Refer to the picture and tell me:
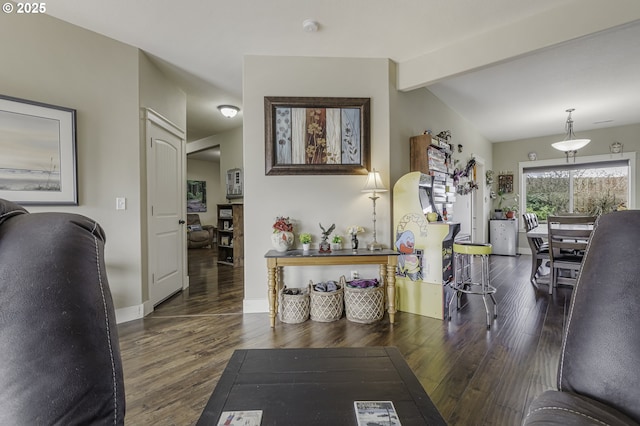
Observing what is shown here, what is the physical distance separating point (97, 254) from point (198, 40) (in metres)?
2.75

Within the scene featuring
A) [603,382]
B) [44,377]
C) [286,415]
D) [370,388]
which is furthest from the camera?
[370,388]

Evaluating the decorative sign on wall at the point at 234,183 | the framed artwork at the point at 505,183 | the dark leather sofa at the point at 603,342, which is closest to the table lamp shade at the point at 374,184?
the dark leather sofa at the point at 603,342

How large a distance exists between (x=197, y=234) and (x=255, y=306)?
560 centimetres

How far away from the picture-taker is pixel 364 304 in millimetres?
2715

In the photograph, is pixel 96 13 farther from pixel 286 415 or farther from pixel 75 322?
pixel 286 415

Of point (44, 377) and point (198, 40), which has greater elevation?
point (198, 40)

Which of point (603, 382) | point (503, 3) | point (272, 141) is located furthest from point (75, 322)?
point (503, 3)

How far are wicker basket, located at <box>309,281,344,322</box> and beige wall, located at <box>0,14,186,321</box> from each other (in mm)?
1830

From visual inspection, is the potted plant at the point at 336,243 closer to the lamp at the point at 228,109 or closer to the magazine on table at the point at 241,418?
the magazine on table at the point at 241,418

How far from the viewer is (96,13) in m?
2.40

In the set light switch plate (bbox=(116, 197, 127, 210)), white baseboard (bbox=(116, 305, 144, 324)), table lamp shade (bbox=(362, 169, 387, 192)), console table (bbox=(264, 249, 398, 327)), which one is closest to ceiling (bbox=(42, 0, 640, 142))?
table lamp shade (bbox=(362, 169, 387, 192))

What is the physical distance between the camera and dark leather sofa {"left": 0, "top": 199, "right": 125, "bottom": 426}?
2.01 feet

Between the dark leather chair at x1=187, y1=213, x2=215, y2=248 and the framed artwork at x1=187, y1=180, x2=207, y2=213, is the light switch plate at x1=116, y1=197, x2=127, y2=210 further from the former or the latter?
the framed artwork at x1=187, y1=180, x2=207, y2=213

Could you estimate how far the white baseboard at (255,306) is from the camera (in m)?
3.04
